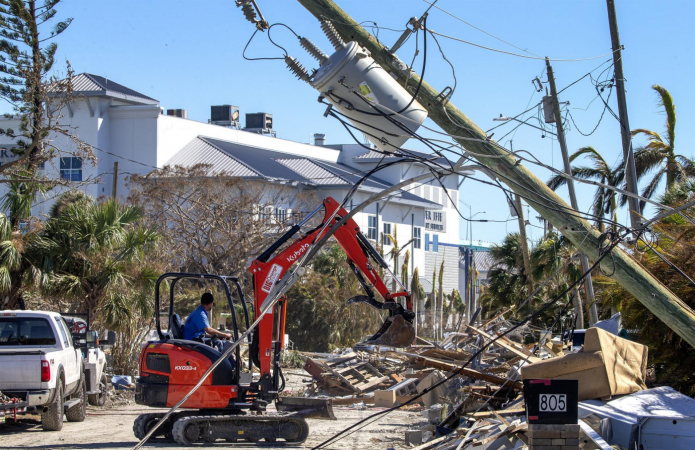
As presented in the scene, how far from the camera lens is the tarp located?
37.0ft

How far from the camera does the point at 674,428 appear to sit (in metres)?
9.60

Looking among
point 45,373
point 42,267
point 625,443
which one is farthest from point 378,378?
point 625,443

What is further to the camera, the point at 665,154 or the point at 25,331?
the point at 665,154

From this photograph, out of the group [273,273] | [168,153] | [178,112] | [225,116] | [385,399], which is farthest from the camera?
[225,116]

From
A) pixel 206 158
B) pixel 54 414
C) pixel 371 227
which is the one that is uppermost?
pixel 206 158

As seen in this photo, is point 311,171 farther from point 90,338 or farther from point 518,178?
point 518,178

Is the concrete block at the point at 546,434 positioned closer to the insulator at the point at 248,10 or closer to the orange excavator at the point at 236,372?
the orange excavator at the point at 236,372

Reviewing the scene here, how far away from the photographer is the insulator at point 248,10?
9.19 m

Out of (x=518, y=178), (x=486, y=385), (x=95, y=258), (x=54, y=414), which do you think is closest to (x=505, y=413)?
(x=486, y=385)

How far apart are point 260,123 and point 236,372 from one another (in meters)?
59.7

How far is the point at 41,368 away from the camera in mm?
12680

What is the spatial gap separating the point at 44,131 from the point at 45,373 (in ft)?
22.6

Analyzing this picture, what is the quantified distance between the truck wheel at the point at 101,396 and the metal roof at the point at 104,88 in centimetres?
3669

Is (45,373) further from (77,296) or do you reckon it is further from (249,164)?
(249,164)
